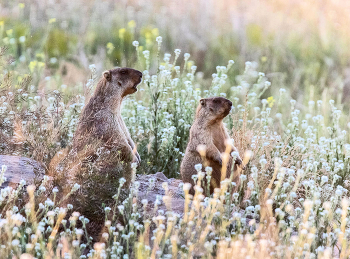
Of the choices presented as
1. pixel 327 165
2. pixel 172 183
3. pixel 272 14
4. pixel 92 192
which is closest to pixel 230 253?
pixel 92 192

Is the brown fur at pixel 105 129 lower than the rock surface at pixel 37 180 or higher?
higher

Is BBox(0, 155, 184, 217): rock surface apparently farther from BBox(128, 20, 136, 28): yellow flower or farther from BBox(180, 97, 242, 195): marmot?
BBox(128, 20, 136, 28): yellow flower

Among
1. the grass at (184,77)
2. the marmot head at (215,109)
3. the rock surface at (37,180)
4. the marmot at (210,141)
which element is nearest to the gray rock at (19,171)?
the rock surface at (37,180)

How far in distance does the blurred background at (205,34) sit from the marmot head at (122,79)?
4.02m

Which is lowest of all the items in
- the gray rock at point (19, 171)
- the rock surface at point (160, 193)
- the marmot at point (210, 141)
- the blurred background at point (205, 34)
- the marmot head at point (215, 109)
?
the rock surface at point (160, 193)

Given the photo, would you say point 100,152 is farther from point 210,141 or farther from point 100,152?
point 210,141

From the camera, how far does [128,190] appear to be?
17.3 feet

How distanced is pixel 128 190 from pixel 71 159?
58 cm

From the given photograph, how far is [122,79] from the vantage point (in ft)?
20.9

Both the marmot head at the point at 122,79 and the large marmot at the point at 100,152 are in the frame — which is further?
the marmot head at the point at 122,79

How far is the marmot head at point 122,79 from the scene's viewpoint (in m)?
6.32

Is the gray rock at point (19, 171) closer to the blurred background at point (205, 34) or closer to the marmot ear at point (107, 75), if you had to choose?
the marmot ear at point (107, 75)

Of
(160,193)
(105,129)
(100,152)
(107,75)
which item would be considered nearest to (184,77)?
(107,75)

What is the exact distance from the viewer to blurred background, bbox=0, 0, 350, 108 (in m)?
11.0
